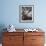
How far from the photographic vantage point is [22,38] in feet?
11.9

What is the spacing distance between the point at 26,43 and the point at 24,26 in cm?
70

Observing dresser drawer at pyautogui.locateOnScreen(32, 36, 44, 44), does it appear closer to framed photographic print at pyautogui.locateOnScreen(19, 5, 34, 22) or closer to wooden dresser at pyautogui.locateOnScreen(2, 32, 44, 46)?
wooden dresser at pyautogui.locateOnScreen(2, 32, 44, 46)

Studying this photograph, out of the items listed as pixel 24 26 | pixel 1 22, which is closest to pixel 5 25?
pixel 1 22

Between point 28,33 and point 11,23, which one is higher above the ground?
point 11,23

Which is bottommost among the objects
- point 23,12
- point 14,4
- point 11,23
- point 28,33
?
point 28,33

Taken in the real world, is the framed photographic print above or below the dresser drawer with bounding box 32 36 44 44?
above

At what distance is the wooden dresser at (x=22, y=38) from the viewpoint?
3627mm

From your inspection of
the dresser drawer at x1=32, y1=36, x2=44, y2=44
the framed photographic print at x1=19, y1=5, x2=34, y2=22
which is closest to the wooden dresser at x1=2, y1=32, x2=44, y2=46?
the dresser drawer at x1=32, y1=36, x2=44, y2=44

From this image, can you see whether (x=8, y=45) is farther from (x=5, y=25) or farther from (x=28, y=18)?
(x=28, y=18)

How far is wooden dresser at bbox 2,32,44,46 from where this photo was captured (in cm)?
363

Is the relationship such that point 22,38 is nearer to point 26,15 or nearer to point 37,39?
point 37,39

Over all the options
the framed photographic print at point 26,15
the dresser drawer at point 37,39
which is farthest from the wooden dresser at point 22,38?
the framed photographic print at point 26,15

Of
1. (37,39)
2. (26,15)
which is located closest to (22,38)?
(37,39)

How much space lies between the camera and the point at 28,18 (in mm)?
4129
